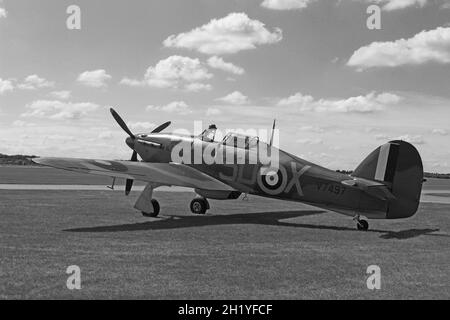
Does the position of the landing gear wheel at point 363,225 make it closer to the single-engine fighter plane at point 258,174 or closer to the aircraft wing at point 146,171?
the single-engine fighter plane at point 258,174

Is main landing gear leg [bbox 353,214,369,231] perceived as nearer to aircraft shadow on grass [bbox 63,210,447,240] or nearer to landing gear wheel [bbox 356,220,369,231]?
landing gear wheel [bbox 356,220,369,231]

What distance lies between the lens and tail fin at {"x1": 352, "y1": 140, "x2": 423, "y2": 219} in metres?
13.3

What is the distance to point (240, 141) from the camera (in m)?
16.9

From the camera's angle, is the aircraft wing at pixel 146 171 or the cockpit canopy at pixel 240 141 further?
the cockpit canopy at pixel 240 141

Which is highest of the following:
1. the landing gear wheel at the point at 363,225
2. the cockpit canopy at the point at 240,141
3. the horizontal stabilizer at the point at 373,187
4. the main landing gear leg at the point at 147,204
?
the cockpit canopy at the point at 240,141

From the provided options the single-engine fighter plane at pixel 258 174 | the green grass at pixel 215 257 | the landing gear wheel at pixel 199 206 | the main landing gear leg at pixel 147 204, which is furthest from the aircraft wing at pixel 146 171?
the green grass at pixel 215 257

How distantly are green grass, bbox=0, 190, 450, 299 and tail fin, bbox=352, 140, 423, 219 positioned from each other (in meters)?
0.87

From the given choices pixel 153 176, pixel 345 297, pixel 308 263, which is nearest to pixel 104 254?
pixel 308 263

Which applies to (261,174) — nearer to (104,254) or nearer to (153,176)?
(153,176)

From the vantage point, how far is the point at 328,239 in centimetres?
1210

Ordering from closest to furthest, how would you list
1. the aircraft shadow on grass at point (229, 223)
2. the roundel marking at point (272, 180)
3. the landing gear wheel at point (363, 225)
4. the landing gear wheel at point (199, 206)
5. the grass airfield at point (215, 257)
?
the grass airfield at point (215, 257), the aircraft shadow on grass at point (229, 223), the landing gear wheel at point (363, 225), the roundel marking at point (272, 180), the landing gear wheel at point (199, 206)

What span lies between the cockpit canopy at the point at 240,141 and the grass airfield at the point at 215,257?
8.68ft

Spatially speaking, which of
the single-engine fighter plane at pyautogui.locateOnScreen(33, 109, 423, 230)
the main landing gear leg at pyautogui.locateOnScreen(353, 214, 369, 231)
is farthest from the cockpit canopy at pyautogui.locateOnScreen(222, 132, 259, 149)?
the main landing gear leg at pyautogui.locateOnScreen(353, 214, 369, 231)

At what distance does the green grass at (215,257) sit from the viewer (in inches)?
270
